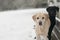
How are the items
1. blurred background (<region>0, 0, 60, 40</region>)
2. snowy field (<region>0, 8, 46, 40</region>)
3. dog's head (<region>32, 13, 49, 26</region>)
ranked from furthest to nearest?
blurred background (<region>0, 0, 60, 40</region>)
snowy field (<region>0, 8, 46, 40</region>)
dog's head (<region>32, 13, 49, 26</region>)

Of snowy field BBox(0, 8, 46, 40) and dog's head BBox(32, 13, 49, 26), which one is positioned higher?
dog's head BBox(32, 13, 49, 26)

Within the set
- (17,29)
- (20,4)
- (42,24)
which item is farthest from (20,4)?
(42,24)

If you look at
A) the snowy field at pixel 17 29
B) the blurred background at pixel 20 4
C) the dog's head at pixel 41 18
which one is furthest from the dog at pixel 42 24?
the blurred background at pixel 20 4

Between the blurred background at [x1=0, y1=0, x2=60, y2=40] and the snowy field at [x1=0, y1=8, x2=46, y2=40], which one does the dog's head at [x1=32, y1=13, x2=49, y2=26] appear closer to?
the snowy field at [x1=0, y1=8, x2=46, y2=40]

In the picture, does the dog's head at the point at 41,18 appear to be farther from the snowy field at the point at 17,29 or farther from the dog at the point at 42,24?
the snowy field at the point at 17,29

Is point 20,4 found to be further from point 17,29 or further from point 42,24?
point 42,24

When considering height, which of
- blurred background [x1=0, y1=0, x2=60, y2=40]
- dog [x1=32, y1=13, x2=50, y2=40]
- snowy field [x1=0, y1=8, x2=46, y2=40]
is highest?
dog [x1=32, y1=13, x2=50, y2=40]

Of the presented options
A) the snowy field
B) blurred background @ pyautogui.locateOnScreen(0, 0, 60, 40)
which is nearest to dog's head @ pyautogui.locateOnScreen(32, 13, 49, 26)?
the snowy field

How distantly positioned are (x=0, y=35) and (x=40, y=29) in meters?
0.93

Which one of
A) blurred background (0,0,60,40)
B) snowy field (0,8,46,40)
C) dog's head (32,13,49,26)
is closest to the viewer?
dog's head (32,13,49,26)

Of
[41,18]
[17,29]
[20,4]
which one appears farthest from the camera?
[20,4]

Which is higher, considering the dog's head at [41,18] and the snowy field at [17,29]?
the dog's head at [41,18]

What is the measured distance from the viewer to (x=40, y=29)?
1.93 m

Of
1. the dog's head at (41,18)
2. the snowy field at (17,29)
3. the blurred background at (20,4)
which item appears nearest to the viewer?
the dog's head at (41,18)
